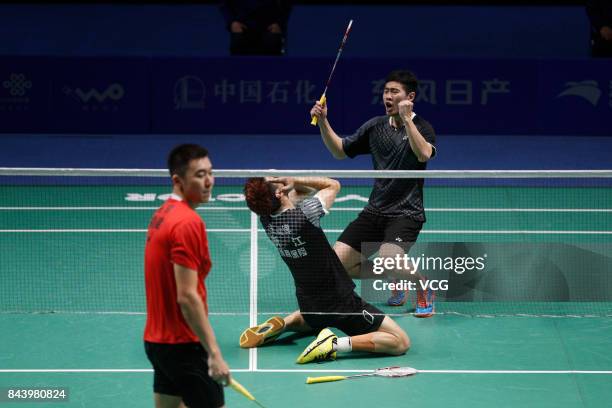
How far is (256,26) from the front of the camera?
13.6 m

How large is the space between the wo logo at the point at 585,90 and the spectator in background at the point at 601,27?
29.8 inches

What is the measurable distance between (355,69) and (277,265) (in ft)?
16.7

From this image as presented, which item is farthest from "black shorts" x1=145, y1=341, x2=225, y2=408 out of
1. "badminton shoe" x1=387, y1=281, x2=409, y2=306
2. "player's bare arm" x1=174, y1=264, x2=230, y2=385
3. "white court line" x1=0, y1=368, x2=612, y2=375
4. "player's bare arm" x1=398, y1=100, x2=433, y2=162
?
"badminton shoe" x1=387, y1=281, x2=409, y2=306

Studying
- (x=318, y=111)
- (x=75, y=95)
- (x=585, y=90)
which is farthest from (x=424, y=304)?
(x=75, y=95)

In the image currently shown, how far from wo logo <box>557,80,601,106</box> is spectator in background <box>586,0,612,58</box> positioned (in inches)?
29.8

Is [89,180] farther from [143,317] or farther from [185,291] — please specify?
[185,291]

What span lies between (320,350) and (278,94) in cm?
678

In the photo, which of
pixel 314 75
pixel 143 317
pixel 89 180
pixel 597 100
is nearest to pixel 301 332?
pixel 143 317

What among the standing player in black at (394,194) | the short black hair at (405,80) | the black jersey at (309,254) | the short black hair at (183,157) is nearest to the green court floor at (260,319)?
the black jersey at (309,254)

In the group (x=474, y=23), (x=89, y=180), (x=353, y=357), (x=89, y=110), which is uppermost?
(x=474, y=23)

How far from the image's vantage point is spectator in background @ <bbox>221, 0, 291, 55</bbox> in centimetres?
1344

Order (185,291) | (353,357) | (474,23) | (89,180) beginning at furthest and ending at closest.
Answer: (474,23)
(89,180)
(353,357)
(185,291)

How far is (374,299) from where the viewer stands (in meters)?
7.57

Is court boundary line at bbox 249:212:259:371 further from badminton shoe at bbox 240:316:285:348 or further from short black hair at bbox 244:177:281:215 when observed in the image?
short black hair at bbox 244:177:281:215
